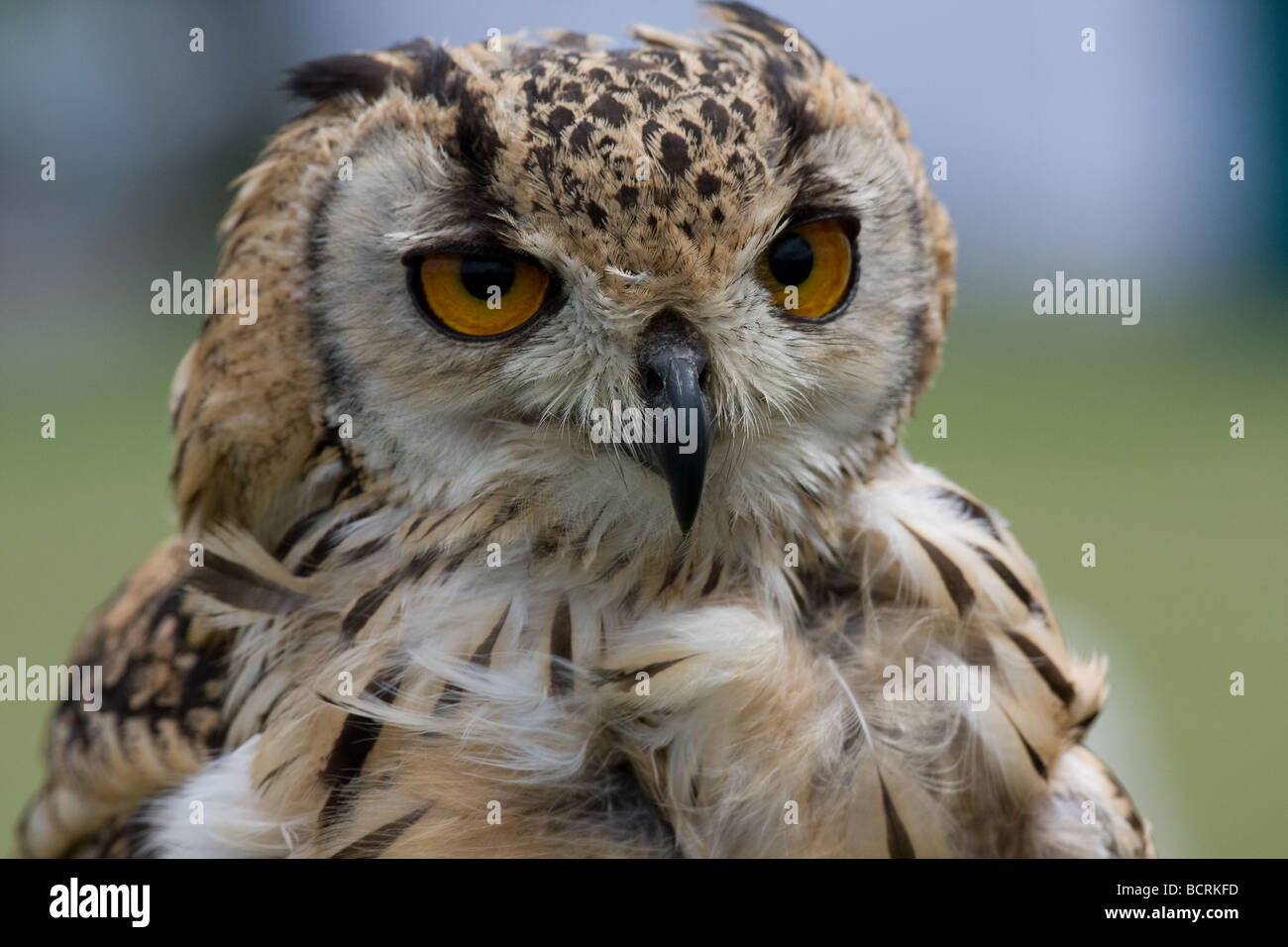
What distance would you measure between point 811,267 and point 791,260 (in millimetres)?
35

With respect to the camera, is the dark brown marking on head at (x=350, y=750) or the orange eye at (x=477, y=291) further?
Result: the dark brown marking on head at (x=350, y=750)

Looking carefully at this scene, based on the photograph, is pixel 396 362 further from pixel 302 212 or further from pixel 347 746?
pixel 347 746

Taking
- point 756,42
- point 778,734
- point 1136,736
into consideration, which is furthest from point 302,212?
point 1136,736

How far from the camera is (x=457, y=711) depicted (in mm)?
1362

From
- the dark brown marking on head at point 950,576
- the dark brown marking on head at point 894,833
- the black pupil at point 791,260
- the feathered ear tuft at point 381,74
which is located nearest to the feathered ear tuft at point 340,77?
the feathered ear tuft at point 381,74

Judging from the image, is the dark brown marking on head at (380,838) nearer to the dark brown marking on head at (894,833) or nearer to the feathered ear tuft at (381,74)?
the dark brown marking on head at (894,833)

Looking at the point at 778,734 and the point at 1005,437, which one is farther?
the point at 1005,437

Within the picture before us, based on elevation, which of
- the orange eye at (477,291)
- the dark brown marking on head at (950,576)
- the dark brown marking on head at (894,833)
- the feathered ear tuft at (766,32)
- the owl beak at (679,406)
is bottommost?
the dark brown marking on head at (894,833)

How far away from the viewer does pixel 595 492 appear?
1.32 metres

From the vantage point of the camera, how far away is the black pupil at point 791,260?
4.18 ft

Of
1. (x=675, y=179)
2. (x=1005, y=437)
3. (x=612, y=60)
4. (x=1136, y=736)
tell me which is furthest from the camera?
(x=1005, y=437)

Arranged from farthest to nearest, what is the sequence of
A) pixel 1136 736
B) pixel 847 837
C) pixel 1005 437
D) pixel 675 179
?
pixel 1005 437 → pixel 1136 736 → pixel 847 837 → pixel 675 179

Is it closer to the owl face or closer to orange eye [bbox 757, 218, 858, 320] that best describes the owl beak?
the owl face
